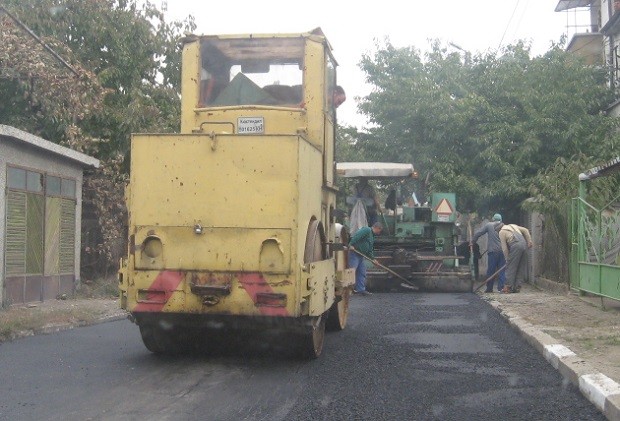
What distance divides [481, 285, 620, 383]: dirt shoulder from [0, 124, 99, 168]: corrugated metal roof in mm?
8194

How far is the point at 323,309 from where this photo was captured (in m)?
8.40

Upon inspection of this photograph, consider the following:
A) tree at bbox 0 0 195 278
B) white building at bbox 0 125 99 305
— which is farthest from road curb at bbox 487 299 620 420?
tree at bbox 0 0 195 278

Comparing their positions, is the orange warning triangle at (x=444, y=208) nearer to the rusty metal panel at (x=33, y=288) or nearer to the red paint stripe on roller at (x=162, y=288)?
the rusty metal panel at (x=33, y=288)

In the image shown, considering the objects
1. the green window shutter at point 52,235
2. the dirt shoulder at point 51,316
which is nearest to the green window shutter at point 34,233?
the green window shutter at point 52,235

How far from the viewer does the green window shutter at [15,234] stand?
14.1 m

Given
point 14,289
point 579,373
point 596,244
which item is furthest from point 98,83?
point 579,373

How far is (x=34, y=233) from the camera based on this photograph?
1517 centimetres

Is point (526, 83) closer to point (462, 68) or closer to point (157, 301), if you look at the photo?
point (462, 68)

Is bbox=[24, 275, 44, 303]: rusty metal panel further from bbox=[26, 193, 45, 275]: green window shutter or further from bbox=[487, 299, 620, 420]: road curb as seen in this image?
bbox=[487, 299, 620, 420]: road curb

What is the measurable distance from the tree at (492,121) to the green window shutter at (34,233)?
12106 mm

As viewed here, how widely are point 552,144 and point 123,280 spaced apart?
17.7 metres

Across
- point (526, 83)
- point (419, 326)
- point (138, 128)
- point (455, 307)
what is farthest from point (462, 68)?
point (419, 326)

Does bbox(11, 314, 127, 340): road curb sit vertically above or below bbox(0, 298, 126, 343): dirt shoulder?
below

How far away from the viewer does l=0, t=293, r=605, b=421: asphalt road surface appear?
6.20 metres
